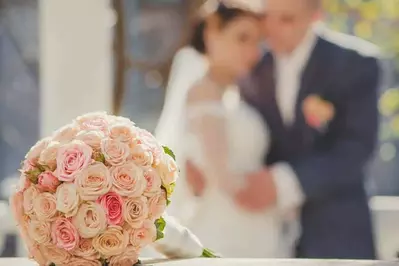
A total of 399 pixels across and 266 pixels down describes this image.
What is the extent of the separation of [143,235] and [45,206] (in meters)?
0.13

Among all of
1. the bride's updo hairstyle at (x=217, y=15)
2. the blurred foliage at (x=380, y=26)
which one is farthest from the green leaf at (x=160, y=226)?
the blurred foliage at (x=380, y=26)

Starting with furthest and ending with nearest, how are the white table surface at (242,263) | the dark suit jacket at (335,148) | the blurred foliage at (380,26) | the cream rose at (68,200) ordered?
the blurred foliage at (380,26), the dark suit jacket at (335,148), the white table surface at (242,263), the cream rose at (68,200)

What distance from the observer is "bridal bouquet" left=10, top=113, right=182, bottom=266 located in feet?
3.31

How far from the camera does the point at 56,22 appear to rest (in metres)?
2.41

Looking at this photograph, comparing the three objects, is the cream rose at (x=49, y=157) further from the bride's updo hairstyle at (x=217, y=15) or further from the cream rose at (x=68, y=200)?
the bride's updo hairstyle at (x=217, y=15)

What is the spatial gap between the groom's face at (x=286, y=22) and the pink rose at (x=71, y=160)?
1370 millimetres

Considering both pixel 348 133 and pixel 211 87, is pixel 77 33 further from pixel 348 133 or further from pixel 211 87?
pixel 348 133

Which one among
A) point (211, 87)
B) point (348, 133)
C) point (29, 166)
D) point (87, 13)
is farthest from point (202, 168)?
point (29, 166)

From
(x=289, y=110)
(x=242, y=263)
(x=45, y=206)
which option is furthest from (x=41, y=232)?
(x=289, y=110)

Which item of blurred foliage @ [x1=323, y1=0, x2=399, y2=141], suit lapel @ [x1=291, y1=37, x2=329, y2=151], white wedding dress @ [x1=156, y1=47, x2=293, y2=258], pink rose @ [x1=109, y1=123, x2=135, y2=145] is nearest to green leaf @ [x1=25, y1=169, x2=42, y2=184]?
pink rose @ [x1=109, y1=123, x2=135, y2=145]

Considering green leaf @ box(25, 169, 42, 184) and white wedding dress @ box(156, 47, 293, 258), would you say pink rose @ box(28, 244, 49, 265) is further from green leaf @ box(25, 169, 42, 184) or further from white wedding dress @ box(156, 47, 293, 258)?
white wedding dress @ box(156, 47, 293, 258)

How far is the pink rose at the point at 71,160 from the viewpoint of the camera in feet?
3.33

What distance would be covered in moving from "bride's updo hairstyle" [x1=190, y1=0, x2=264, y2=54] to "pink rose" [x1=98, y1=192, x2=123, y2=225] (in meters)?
1.30

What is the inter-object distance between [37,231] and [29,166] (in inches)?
3.4
